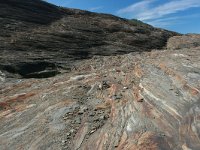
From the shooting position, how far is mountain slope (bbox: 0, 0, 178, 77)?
99.1 ft

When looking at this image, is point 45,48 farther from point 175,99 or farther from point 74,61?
point 175,99

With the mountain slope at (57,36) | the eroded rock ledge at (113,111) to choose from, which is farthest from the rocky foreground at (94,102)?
the mountain slope at (57,36)

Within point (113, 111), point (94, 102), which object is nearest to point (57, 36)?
point (94, 102)

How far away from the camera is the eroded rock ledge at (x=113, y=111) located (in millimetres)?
14492

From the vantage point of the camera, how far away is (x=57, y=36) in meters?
36.1

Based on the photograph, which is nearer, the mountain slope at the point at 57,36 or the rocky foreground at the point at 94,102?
the rocky foreground at the point at 94,102

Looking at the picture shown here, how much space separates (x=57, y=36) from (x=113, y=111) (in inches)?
808

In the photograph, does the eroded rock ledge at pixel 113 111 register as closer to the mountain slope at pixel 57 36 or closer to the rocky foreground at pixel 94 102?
the rocky foreground at pixel 94 102

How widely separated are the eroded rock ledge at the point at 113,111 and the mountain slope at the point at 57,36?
25.8 ft

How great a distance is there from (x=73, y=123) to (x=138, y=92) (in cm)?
321

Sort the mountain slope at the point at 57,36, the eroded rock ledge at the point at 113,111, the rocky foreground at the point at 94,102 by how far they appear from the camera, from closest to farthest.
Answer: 1. the eroded rock ledge at the point at 113,111
2. the rocky foreground at the point at 94,102
3. the mountain slope at the point at 57,36

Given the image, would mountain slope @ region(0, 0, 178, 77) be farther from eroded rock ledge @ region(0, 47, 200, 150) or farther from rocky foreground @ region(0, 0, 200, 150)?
eroded rock ledge @ region(0, 47, 200, 150)

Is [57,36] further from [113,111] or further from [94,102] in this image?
[113,111]

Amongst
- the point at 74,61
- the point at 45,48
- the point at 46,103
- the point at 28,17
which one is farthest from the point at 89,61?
the point at 46,103
